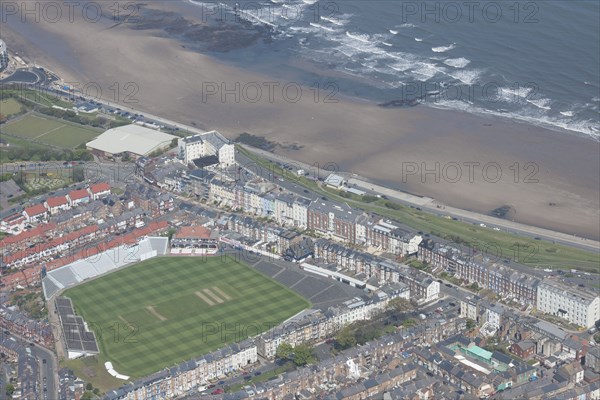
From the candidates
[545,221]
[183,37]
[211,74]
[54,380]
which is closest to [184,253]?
[54,380]

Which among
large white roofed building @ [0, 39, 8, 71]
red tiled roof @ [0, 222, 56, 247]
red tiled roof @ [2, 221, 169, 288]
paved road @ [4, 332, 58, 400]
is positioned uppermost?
large white roofed building @ [0, 39, 8, 71]

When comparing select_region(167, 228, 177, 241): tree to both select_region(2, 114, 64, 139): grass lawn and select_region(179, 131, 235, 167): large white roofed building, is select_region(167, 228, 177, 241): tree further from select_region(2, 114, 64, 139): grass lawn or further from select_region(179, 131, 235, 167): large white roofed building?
select_region(2, 114, 64, 139): grass lawn

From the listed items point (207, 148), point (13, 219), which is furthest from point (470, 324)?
point (13, 219)

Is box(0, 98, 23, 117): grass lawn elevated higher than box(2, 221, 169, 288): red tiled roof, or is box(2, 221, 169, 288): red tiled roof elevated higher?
box(0, 98, 23, 117): grass lawn

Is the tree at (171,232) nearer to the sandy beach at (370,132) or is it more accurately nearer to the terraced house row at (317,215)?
the terraced house row at (317,215)

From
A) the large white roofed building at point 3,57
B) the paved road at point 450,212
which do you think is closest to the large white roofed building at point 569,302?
the paved road at point 450,212

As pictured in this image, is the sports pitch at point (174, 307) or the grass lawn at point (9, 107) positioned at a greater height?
the grass lawn at point (9, 107)

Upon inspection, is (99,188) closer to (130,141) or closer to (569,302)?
(130,141)

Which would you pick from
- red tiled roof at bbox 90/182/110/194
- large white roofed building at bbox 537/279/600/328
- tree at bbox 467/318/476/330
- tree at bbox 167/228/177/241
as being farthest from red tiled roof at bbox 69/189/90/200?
large white roofed building at bbox 537/279/600/328
